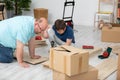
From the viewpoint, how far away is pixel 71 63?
2562 mm

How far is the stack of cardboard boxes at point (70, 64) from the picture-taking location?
8.46 ft

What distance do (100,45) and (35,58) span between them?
1386 mm

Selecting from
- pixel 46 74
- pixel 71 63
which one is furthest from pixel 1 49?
pixel 71 63

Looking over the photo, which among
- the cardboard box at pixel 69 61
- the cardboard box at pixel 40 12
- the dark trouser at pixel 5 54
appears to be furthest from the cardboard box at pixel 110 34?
the cardboard box at pixel 40 12

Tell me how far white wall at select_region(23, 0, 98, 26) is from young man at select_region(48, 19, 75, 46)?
108 inches

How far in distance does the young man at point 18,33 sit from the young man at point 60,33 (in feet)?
1.02

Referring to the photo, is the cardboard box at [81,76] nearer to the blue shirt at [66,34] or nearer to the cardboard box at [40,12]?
the blue shirt at [66,34]

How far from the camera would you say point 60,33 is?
3797 mm

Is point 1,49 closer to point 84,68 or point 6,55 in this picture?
point 6,55

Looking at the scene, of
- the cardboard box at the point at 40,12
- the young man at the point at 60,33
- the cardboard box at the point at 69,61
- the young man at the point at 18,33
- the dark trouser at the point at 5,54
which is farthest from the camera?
the cardboard box at the point at 40,12

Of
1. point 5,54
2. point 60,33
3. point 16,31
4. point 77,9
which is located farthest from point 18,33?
point 77,9

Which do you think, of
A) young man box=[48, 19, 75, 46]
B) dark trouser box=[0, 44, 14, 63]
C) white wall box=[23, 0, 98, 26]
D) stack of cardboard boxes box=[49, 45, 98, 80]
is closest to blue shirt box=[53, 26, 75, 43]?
young man box=[48, 19, 75, 46]

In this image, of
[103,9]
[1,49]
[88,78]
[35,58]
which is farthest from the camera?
[103,9]

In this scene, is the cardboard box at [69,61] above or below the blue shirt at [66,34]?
below
